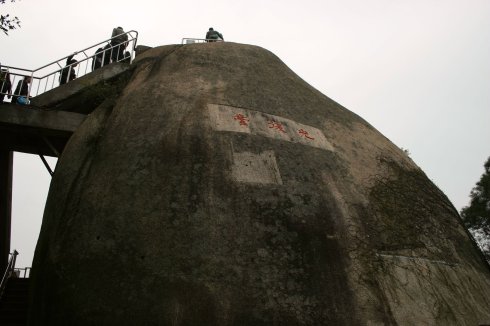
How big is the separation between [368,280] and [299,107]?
3916mm

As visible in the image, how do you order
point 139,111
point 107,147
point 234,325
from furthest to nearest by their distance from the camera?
point 139,111
point 107,147
point 234,325

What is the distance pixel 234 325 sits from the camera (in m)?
4.54

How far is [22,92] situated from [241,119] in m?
6.00

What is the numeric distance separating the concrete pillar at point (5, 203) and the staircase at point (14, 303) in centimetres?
215

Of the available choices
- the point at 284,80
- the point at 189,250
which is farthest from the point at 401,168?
the point at 189,250

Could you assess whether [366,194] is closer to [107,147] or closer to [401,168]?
[401,168]

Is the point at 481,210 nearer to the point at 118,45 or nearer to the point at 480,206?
the point at 480,206

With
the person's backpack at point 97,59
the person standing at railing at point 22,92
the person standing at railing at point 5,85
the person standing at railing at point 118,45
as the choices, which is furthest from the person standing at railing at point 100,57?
the person standing at railing at point 5,85

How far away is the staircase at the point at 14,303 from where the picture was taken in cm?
862

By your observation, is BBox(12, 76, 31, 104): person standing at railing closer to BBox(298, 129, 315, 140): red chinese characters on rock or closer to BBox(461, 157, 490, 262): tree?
BBox(298, 129, 315, 140): red chinese characters on rock

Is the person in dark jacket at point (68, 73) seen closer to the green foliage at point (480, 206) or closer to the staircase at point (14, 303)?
the staircase at point (14, 303)

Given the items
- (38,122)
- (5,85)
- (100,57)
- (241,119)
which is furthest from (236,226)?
(5,85)

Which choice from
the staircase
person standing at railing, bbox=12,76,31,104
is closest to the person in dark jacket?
person standing at railing, bbox=12,76,31,104

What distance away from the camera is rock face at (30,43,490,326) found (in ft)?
15.6
